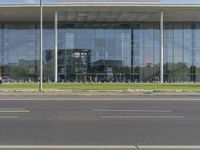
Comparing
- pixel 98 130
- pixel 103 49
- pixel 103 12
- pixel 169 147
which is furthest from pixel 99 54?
pixel 169 147

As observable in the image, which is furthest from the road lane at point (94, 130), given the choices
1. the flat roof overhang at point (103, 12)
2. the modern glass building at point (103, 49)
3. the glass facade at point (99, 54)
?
the glass facade at point (99, 54)

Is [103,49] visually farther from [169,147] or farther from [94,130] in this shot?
[169,147]

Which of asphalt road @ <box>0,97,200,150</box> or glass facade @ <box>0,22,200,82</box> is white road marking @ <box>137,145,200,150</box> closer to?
asphalt road @ <box>0,97,200,150</box>

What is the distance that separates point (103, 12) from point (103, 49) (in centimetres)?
826

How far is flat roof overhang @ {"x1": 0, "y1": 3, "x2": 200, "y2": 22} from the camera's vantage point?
191 feet

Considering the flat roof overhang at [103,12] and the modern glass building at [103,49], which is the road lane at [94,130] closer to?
the flat roof overhang at [103,12]

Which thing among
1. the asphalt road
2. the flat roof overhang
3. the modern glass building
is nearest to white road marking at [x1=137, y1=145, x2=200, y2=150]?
the asphalt road

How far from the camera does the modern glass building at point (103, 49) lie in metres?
67.8

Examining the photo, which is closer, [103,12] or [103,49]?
[103,12]

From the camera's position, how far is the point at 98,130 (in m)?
12.9

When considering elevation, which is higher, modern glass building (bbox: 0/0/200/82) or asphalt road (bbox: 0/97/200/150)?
modern glass building (bbox: 0/0/200/82)

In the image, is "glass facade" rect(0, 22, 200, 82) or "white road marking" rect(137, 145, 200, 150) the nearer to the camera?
"white road marking" rect(137, 145, 200, 150)

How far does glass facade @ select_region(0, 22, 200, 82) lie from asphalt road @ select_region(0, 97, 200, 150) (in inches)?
1956

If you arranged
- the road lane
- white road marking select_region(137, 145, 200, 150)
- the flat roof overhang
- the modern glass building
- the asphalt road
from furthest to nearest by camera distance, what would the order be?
1. the modern glass building
2. the flat roof overhang
3. the road lane
4. the asphalt road
5. white road marking select_region(137, 145, 200, 150)
